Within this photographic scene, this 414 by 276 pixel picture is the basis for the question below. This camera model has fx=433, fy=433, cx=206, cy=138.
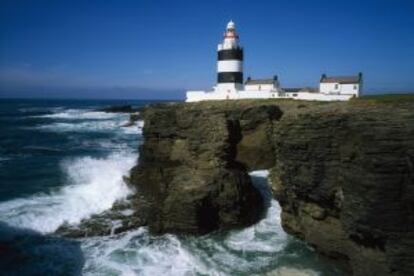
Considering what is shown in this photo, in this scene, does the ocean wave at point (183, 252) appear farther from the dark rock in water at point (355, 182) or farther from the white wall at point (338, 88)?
the white wall at point (338, 88)

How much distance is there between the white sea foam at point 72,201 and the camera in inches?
653

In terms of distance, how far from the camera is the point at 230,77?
42156 mm

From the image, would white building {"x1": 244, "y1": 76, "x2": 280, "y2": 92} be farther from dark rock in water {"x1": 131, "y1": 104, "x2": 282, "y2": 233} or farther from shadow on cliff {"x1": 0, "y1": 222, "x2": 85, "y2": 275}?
shadow on cliff {"x1": 0, "y1": 222, "x2": 85, "y2": 275}

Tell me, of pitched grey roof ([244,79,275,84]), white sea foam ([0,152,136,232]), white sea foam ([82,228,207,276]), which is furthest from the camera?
pitched grey roof ([244,79,275,84])

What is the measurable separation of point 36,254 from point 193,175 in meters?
6.17

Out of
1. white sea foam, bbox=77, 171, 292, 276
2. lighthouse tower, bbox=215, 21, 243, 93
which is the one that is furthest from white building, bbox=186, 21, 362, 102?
white sea foam, bbox=77, 171, 292, 276

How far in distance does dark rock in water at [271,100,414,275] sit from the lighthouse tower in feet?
92.8

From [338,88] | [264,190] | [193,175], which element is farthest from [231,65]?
[193,175]

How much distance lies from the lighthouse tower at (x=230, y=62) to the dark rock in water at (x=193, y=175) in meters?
20.7

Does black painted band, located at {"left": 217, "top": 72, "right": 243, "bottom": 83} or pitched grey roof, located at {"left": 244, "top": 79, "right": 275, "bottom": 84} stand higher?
black painted band, located at {"left": 217, "top": 72, "right": 243, "bottom": 83}

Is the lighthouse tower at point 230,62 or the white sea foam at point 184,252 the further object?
the lighthouse tower at point 230,62

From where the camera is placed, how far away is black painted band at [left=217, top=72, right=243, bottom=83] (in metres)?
42.1

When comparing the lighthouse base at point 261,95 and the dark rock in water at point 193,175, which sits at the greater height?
the lighthouse base at point 261,95

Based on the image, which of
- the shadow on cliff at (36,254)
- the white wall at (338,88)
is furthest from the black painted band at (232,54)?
the shadow on cliff at (36,254)
